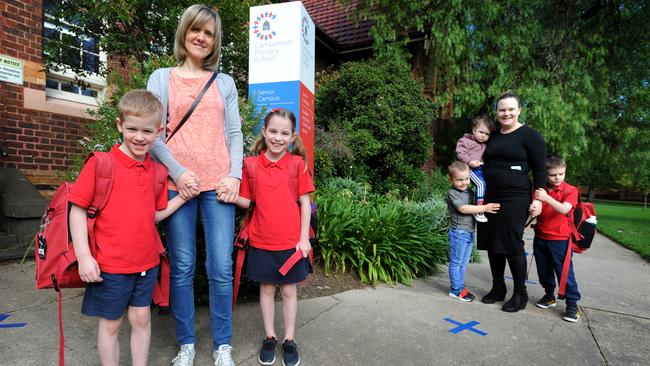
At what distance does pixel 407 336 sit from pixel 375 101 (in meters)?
6.63

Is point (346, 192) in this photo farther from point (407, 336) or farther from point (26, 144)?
point (26, 144)

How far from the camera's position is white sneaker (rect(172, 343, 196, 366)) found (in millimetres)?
2154

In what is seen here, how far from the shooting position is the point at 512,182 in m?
3.36

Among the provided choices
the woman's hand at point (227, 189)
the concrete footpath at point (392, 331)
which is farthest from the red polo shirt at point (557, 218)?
the woman's hand at point (227, 189)

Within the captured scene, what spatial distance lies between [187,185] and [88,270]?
59 cm

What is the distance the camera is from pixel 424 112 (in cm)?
949

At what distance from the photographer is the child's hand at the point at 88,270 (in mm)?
1701

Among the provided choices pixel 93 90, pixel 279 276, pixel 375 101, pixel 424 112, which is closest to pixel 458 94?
pixel 424 112

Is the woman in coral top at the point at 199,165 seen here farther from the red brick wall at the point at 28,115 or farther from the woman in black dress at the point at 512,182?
the red brick wall at the point at 28,115

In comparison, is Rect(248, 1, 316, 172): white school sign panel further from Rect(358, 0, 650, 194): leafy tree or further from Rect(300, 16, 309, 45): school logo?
Rect(358, 0, 650, 194): leafy tree

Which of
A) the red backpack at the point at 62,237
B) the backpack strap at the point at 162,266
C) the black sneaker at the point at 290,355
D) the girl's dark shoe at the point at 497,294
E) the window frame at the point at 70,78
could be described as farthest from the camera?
the window frame at the point at 70,78

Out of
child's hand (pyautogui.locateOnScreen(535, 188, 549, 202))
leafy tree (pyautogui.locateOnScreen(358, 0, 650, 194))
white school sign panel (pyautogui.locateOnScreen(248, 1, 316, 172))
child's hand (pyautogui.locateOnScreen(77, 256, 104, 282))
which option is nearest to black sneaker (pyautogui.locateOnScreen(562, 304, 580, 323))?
child's hand (pyautogui.locateOnScreen(535, 188, 549, 202))

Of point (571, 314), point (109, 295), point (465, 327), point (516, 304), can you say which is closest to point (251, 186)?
point (109, 295)

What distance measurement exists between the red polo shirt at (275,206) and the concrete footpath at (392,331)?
76 centimetres
